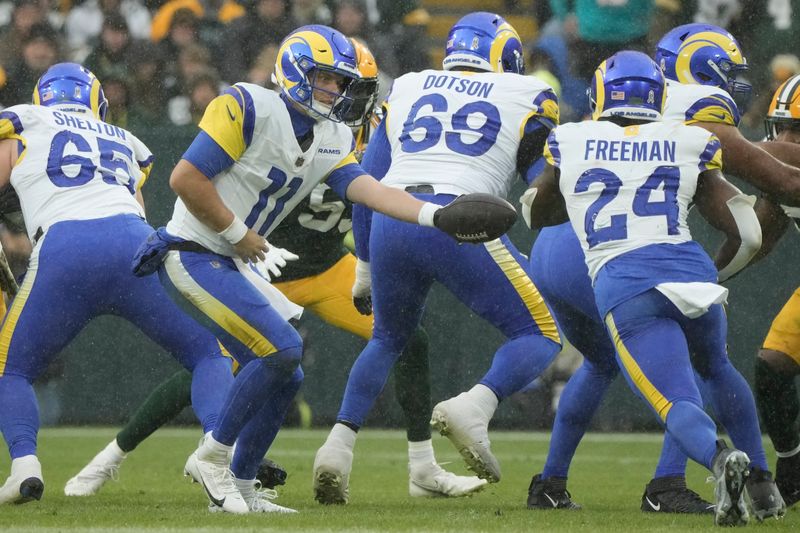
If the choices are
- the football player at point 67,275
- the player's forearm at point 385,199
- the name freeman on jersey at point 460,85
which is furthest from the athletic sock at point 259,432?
the name freeman on jersey at point 460,85

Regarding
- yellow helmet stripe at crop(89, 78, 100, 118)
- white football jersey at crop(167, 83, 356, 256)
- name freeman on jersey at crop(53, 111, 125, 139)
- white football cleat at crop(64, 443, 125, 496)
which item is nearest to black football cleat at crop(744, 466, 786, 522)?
white football jersey at crop(167, 83, 356, 256)

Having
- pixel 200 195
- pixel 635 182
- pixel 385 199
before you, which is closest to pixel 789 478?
pixel 635 182

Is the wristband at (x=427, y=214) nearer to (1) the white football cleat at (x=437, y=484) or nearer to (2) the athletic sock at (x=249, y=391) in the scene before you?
(2) the athletic sock at (x=249, y=391)

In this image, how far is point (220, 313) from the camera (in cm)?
501

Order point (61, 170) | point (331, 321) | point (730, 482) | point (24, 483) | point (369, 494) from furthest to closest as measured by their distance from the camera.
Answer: point (331, 321) < point (369, 494) < point (61, 170) < point (24, 483) < point (730, 482)

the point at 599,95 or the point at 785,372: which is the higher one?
the point at 599,95

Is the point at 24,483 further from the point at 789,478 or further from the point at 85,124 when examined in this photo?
the point at 789,478

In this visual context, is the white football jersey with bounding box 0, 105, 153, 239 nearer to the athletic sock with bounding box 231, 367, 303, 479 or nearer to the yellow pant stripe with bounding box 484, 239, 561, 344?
the athletic sock with bounding box 231, 367, 303, 479

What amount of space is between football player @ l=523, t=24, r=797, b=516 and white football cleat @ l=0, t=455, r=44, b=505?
190 centimetres

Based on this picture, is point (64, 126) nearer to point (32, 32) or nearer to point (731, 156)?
point (731, 156)

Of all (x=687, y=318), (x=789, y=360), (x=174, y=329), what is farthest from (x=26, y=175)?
(x=789, y=360)

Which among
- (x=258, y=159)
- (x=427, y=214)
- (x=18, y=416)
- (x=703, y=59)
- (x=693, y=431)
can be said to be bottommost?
(x=18, y=416)

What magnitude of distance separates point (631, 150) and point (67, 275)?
2238 mm

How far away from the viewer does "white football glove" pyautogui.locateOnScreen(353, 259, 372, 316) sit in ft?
19.4
